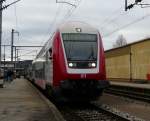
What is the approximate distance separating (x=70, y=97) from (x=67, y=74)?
43.9 inches

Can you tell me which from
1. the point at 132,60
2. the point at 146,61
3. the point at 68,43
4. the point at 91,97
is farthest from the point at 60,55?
the point at 132,60

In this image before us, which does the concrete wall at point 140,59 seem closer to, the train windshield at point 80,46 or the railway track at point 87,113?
the railway track at point 87,113

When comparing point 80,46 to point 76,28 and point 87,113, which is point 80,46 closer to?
point 76,28

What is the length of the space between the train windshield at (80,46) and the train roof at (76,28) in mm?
226

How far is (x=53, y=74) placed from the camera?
19406 millimetres

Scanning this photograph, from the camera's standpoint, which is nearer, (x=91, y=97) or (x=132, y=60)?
(x=91, y=97)

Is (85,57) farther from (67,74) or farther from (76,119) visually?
(76,119)

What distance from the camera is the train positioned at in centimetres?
1880

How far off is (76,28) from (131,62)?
1717 inches

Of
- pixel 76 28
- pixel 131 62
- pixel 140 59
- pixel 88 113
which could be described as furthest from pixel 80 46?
pixel 131 62

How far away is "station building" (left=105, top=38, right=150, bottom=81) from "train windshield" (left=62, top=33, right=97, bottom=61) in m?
34.6

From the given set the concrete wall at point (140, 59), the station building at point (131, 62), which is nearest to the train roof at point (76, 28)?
the station building at point (131, 62)

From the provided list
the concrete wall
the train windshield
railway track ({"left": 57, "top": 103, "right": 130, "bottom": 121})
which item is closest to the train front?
the train windshield

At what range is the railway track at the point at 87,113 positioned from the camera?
15.8 metres
